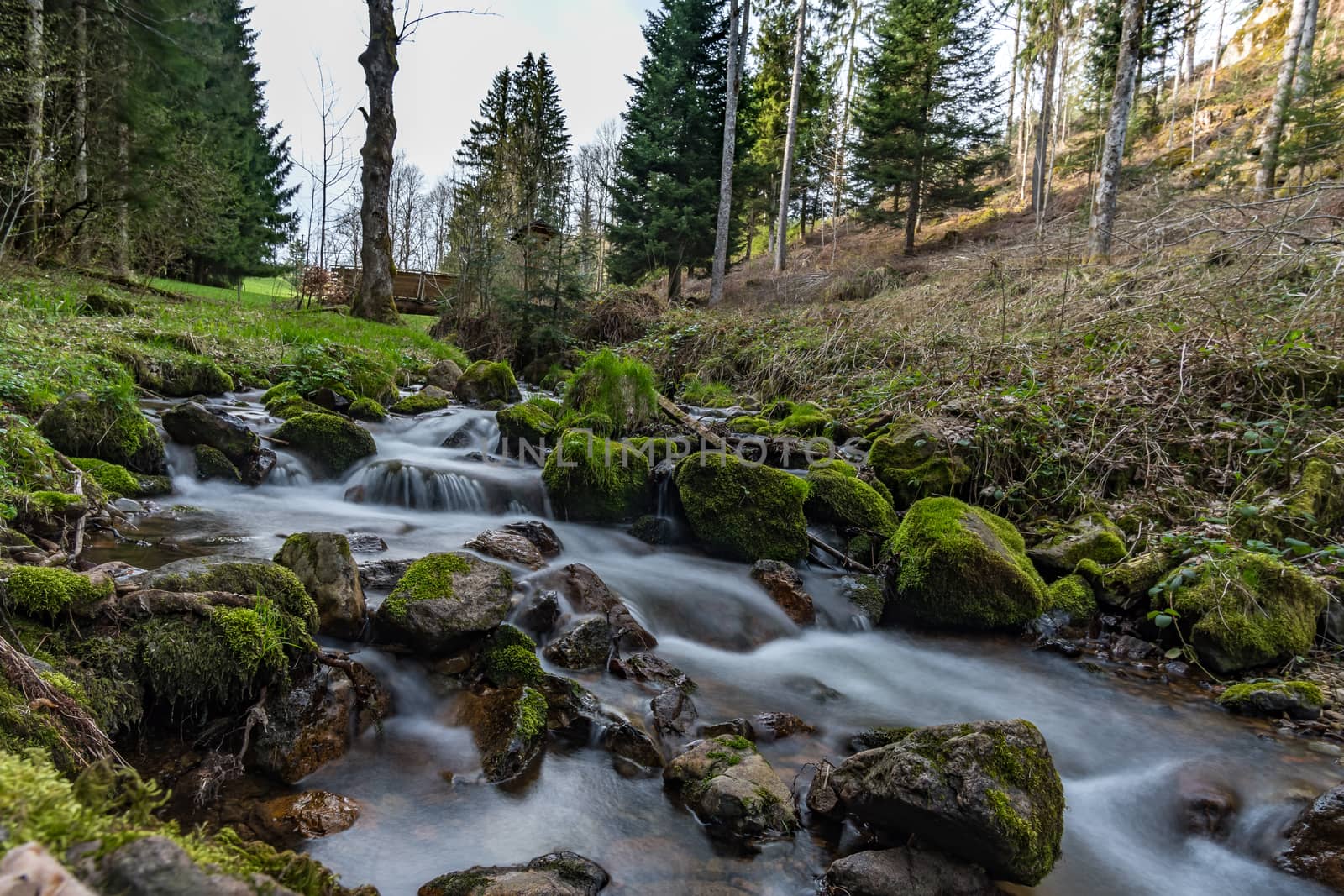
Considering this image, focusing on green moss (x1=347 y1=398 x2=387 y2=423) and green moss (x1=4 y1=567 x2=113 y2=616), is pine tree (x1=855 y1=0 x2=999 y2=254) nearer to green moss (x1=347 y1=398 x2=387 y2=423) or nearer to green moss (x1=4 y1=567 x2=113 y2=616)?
green moss (x1=347 y1=398 x2=387 y2=423)

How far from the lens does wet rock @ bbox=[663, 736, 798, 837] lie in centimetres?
267

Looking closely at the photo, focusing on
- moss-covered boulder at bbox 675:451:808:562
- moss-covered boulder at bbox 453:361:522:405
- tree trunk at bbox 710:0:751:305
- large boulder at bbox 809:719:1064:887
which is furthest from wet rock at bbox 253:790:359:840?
tree trunk at bbox 710:0:751:305

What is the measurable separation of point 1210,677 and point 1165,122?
4168cm

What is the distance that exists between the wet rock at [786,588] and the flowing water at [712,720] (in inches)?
3.6

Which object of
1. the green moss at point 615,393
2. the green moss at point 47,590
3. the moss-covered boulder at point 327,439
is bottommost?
the green moss at point 47,590

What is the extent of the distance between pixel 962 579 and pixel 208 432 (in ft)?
21.1

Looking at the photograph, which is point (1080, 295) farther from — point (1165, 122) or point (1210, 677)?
point (1165, 122)

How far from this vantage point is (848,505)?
6043 mm

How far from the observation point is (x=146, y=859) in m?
0.72

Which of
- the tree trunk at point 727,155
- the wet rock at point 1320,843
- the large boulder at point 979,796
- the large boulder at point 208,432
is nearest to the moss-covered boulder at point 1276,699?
the wet rock at point 1320,843

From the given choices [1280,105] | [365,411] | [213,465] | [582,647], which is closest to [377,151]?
[365,411]

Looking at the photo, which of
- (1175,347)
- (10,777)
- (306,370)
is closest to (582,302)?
(306,370)

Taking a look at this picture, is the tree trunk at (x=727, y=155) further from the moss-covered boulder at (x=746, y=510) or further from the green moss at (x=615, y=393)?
the moss-covered boulder at (x=746, y=510)

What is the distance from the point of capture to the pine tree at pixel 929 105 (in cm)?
2320
